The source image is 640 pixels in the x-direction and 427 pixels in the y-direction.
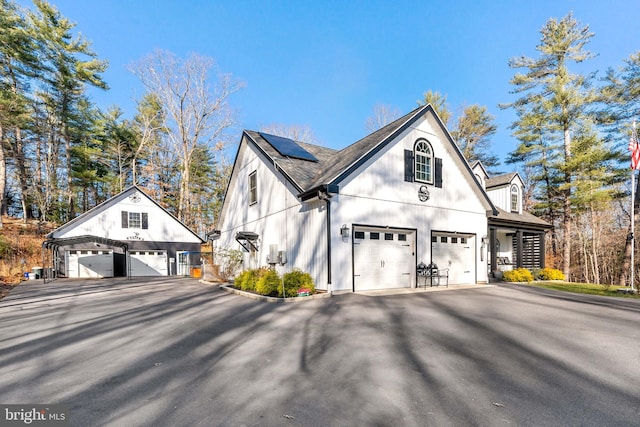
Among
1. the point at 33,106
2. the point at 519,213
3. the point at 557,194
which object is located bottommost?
the point at 519,213

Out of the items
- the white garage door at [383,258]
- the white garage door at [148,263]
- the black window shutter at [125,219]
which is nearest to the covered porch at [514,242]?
the white garage door at [383,258]

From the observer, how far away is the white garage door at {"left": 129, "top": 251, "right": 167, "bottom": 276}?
2135 cm

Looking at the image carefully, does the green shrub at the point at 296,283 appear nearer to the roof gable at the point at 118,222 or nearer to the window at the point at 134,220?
the roof gable at the point at 118,222

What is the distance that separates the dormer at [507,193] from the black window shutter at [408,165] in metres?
9.34

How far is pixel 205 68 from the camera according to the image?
2445 cm

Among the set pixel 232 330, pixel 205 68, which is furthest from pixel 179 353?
pixel 205 68

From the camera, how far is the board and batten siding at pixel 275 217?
10086mm

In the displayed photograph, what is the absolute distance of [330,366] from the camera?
3879 mm

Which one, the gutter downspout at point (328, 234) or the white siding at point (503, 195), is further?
the white siding at point (503, 195)

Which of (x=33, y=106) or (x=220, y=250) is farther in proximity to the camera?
(x=33, y=106)

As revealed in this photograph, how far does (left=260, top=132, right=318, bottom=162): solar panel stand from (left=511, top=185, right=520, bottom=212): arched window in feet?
43.2

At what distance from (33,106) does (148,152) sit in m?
8.82

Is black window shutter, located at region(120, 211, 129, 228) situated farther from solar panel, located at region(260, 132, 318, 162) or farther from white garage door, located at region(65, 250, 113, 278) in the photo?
solar panel, located at region(260, 132, 318, 162)

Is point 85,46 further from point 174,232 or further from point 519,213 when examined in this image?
point 519,213
